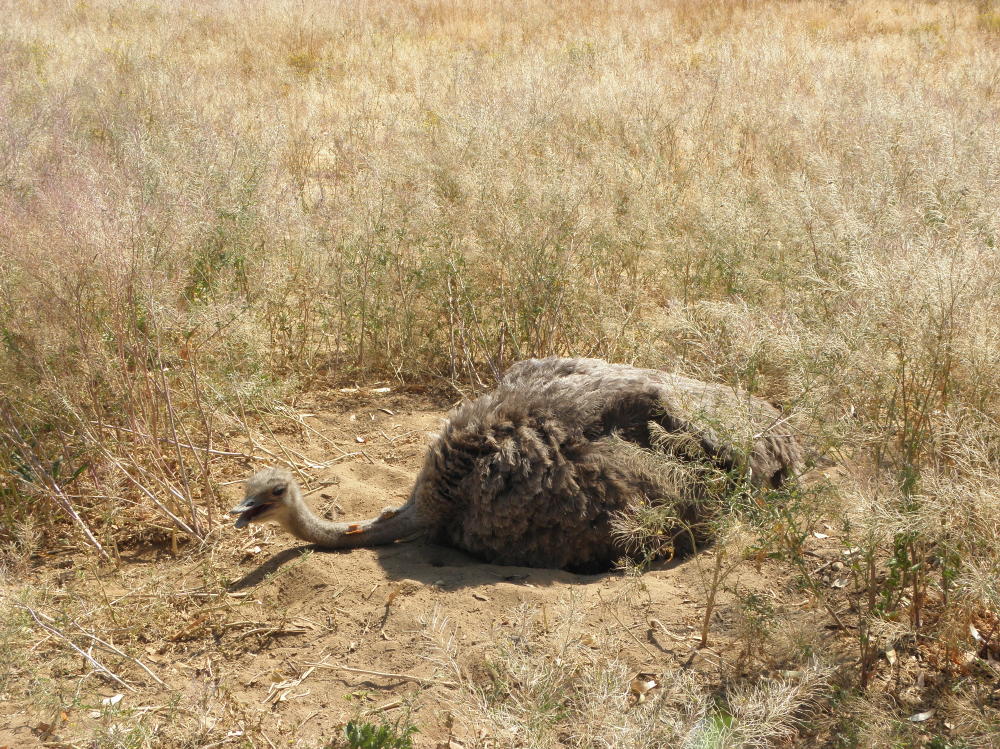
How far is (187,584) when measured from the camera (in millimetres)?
4605

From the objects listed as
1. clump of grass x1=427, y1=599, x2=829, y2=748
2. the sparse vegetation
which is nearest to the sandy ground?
the sparse vegetation

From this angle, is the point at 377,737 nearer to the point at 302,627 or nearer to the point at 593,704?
the point at 593,704

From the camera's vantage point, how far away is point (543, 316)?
6.39 meters

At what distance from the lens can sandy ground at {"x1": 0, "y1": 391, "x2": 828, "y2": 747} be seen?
3660mm

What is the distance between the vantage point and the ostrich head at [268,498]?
4.43 m

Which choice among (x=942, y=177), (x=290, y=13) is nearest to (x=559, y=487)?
(x=942, y=177)

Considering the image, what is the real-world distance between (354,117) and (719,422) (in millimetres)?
7884

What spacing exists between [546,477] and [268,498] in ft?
4.44

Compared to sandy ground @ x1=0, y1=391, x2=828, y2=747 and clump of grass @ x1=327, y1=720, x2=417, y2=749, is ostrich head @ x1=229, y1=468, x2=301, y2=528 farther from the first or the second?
clump of grass @ x1=327, y1=720, x2=417, y2=749

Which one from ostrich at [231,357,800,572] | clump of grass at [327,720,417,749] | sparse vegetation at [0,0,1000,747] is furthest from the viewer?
ostrich at [231,357,800,572]

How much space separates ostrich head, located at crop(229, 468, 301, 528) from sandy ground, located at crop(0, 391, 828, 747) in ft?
0.85

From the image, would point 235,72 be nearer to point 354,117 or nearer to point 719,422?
point 354,117

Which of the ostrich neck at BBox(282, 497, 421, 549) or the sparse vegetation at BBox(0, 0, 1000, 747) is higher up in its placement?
the sparse vegetation at BBox(0, 0, 1000, 747)

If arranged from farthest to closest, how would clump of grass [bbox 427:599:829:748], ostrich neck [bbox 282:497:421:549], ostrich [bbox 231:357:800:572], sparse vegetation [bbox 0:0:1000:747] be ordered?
1. ostrich neck [bbox 282:497:421:549]
2. ostrich [bbox 231:357:800:572]
3. sparse vegetation [bbox 0:0:1000:747]
4. clump of grass [bbox 427:599:829:748]
